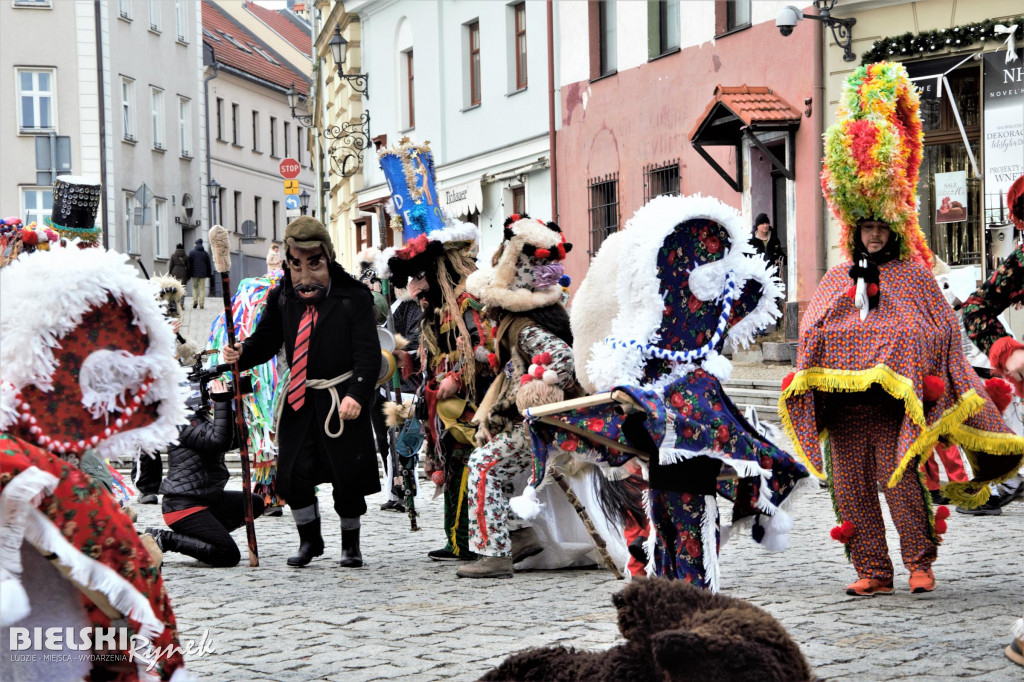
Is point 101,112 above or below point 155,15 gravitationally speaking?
below

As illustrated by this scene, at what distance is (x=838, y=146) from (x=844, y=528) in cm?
176

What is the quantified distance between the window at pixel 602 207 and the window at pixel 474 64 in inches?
177

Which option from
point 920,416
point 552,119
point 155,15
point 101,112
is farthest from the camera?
point 155,15

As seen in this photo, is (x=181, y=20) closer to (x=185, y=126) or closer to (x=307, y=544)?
(x=185, y=126)

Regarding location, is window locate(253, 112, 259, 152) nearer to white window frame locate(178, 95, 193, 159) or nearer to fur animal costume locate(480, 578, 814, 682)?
white window frame locate(178, 95, 193, 159)

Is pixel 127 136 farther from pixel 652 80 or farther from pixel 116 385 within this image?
pixel 116 385

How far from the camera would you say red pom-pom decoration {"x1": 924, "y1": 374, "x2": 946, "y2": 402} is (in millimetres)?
6664

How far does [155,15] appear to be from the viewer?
45688 millimetres

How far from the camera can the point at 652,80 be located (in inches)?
904

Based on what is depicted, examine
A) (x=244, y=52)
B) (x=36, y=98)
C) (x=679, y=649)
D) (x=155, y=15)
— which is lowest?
(x=679, y=649)

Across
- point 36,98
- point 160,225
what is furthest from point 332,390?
point 160,225

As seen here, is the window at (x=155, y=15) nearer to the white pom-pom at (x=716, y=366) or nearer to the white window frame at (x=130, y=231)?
the white window frame at (x=130, y=231)

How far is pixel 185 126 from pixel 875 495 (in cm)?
4360

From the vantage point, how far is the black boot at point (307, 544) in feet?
27.3
